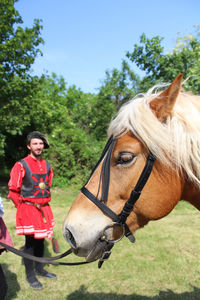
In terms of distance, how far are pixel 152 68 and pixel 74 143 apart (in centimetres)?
478

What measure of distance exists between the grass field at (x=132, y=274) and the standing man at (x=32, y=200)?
0.84 feet

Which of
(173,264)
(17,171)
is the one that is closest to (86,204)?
(17,171)

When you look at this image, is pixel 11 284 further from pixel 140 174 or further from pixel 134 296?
pixel 140 174

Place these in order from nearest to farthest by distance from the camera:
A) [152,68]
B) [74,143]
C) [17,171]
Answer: [17,171], [152,68], [74,143]

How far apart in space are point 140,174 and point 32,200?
7.13ft

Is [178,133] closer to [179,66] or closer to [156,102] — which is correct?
[156,102]

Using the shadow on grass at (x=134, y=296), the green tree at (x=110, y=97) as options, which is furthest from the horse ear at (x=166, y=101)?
the green tree at (x=110, y=97)

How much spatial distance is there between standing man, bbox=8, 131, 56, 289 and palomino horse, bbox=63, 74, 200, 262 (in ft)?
5.95

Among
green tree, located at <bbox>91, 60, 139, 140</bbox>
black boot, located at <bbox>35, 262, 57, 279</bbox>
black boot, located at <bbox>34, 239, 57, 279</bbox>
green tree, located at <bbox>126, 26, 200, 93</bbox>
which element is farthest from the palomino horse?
green tree, located at <bbox>91, 60, 139, 140</bbox>

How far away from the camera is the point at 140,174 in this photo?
1359 mm

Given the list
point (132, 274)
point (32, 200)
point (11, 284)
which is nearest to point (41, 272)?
point (11, 284)

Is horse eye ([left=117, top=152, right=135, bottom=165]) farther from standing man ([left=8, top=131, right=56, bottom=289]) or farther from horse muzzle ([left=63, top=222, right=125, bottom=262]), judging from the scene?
standing man ([left=8, top=131, right=56, bottom=289])

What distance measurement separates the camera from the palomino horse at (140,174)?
1324 millimetres

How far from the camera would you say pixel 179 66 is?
6.07 meters
